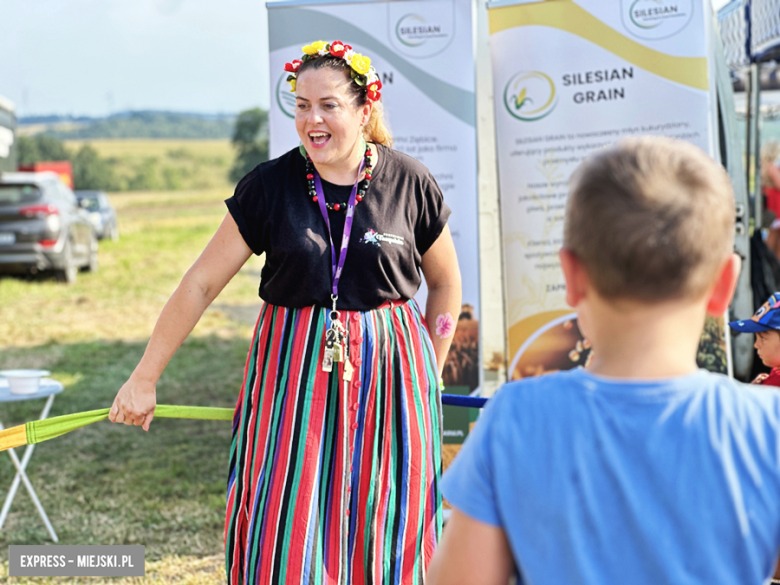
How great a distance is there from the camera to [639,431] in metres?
0.89

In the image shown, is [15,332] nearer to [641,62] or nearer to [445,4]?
[445,4]

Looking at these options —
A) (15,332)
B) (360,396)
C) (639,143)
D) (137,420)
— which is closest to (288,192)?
(360,396)

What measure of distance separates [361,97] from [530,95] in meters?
1.77

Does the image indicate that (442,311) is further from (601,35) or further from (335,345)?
(601,35)

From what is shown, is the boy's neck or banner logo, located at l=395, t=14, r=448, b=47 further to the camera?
banner logo, located at l=395, t=14, r=448, b=47

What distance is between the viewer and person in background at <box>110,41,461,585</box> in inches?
82.0

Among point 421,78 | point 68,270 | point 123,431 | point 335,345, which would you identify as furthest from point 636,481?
point 68,270

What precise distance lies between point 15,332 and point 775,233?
840cm

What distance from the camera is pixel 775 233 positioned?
7973 millimetres

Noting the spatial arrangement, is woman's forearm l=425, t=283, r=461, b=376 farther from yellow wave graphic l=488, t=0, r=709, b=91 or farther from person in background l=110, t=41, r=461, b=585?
yellow wave graphic l=488, t=0, r=709, b=91

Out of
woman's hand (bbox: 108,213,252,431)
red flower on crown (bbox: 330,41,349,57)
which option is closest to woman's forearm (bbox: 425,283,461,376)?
woman's hand (bbox: 108,213,252,431)

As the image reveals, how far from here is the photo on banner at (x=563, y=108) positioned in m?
3.63

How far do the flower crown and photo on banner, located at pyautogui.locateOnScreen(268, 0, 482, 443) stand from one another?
1.48m

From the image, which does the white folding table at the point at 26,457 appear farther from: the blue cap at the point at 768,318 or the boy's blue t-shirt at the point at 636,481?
the boy's blue t-shirt at the point at 636,481
